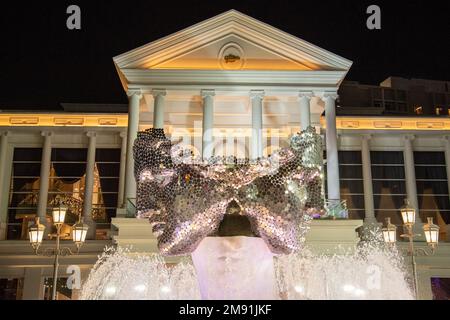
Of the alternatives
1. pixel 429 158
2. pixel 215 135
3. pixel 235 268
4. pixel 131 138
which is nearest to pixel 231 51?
pixel 215 135

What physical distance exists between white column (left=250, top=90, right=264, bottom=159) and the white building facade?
49 mm

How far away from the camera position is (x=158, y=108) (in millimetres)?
26281

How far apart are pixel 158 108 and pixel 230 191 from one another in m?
20.7

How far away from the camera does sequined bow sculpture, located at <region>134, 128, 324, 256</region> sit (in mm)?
5977

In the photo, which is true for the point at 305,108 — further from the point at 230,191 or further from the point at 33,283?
the point at 230,191

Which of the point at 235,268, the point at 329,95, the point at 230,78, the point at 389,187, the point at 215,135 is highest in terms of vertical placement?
the point at 230,78

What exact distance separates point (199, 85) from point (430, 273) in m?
13.8

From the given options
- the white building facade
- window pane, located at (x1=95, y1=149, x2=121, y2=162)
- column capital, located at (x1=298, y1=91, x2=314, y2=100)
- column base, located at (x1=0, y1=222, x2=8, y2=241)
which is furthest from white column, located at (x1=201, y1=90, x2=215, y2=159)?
column base, located at (x1=0, y1=222, x2=8, y2=241)

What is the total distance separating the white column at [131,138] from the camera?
1010 inches

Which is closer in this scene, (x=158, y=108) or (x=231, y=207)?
(x=231, y=207)

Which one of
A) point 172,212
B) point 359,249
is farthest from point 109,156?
point 172,212

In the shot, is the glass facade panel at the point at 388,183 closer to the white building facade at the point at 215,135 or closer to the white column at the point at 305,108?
the white building facade at the point at 215,135

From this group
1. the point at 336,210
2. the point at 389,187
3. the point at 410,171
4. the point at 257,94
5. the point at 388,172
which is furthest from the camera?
the point at 388,172
